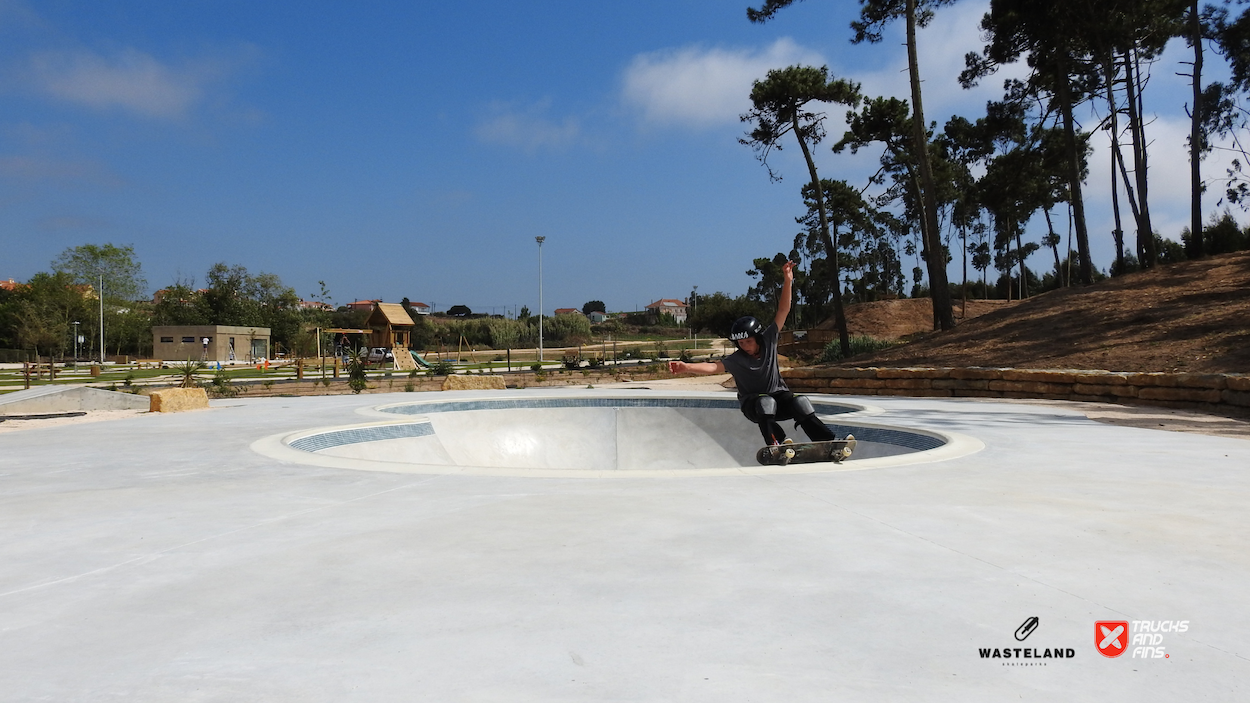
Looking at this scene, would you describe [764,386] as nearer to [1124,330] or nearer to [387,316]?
[1124,330]

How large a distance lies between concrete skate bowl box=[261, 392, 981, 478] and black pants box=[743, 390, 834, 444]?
4.02 ft

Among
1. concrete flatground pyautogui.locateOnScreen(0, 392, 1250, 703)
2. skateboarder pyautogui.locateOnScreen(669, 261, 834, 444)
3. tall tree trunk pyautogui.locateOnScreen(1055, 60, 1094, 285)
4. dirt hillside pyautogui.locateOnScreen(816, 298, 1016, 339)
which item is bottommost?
concrete flatground pyautogui.locateOnScreen(0, 392, 1250, 703)

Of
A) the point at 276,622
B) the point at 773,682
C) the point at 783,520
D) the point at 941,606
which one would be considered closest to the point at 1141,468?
the point at 783,520

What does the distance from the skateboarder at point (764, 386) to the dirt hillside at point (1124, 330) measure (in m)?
9.93

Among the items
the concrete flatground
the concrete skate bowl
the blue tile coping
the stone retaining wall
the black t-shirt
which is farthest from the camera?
the stone retaining wall

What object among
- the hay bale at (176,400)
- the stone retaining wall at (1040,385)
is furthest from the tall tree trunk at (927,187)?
the hay bale at (176,400)

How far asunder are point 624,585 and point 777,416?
4.05 m

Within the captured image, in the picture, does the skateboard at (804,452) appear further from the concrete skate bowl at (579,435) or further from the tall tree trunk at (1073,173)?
the tall tree trunk at (1073,173)

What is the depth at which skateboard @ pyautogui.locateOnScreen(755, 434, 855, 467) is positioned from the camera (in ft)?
20.5

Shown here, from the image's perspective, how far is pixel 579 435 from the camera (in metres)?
11.4

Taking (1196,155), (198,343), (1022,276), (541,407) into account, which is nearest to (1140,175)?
(1196,155)

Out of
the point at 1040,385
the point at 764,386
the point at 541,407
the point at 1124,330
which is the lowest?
the point at 541,407

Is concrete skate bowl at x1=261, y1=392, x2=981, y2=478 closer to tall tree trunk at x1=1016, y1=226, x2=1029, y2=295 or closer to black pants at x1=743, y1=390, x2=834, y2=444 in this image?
black pants at x1=743, y1=390, x2=834, y2=444

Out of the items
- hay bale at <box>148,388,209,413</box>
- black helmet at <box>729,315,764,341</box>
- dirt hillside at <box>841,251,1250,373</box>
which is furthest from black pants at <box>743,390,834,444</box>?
hay bale at <box>148,388,209,413</box>
